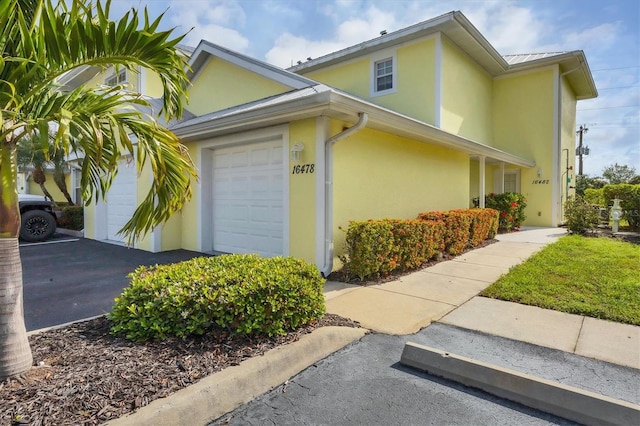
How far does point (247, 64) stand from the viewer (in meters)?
8.73

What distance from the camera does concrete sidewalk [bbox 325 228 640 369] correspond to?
12.5ft

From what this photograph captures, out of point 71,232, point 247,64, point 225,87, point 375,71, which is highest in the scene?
point 375,71

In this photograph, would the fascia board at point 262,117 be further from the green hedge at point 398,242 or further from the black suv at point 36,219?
the black suv at point 36,219


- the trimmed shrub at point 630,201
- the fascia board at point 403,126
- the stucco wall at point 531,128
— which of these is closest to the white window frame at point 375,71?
the fascia board at point 403,126

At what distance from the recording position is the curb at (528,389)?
251 cm

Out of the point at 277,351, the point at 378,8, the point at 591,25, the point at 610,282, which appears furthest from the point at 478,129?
the point at 277,351

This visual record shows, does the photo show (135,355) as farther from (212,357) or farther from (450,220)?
(450,220)

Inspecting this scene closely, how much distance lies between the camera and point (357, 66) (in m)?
13.5

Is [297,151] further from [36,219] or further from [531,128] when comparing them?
[531,128]

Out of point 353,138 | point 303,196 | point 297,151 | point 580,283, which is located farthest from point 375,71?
point 580,283

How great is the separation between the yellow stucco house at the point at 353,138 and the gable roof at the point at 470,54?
0.05 meters

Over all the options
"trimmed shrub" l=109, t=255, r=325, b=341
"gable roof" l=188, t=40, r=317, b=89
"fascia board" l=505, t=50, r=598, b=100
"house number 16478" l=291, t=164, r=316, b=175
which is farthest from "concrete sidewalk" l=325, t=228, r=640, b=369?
"fascia board" l=505, t=50, r=598, b=100

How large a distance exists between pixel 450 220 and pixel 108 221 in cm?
1051

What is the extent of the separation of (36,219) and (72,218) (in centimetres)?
249
